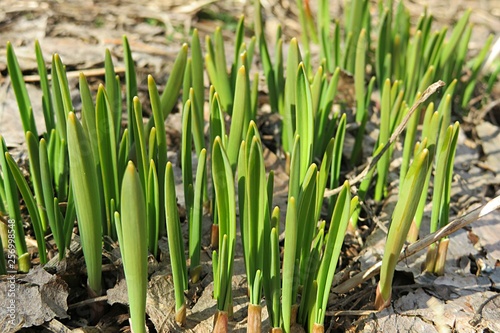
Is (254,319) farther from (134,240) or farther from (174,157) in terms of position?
(174,157)

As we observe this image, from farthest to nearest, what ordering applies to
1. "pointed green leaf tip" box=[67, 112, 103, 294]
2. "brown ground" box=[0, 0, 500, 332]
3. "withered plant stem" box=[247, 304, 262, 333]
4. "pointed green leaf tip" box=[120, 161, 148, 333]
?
"brown ground" box=[0, 0, 500, 332] → "withered plant stem" box=[247, 304, 262, 333] → "pointed green leaf tip" box=[67, 112, 103, 294] → "pointed green leaf tip" box=[120, 161, 148, 333]

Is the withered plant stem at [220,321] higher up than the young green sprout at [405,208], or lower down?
lower down

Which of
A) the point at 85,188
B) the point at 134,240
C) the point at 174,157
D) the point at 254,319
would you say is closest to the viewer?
the point at 134,240

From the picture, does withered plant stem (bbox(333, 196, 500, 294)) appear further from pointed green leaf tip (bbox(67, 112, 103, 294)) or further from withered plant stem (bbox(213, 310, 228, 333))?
pointed green leaf tip (bbox(67, 112, 103, 294))

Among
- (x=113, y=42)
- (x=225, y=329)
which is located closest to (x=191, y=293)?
(x=225, y=329)

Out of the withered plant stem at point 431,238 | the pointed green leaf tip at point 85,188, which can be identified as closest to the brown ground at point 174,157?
the withered plant stem at point 431,238

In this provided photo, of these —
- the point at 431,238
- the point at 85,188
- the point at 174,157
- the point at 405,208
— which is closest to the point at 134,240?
the point at 85,188

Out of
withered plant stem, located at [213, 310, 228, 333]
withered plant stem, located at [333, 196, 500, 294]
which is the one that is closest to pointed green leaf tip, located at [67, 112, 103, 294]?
withered plant stem, located at [213, 310, 228, 333]

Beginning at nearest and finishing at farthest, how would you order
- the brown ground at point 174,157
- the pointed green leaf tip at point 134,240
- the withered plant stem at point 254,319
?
the pointed green leaf tip at point 134,240 < the withered plant stem at point 254,319 < the brown ground at point 174,157

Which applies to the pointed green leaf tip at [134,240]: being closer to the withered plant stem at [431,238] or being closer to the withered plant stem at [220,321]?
the withered plant stem at [220,321]

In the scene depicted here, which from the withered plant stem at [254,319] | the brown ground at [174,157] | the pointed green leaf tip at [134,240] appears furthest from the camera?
the brown ground at [174,157]

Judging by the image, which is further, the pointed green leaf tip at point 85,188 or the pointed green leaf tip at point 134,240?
the pointed green leaf tip at point 85,188
